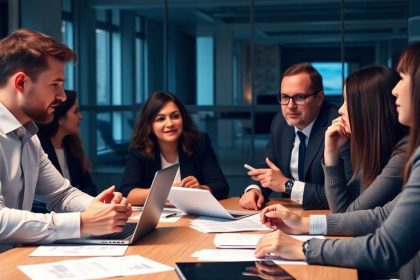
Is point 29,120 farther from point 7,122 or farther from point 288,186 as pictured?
point 288,186

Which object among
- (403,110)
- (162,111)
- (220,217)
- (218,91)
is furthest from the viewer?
(218,91)

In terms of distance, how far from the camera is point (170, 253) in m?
2.08

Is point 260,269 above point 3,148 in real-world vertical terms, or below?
below

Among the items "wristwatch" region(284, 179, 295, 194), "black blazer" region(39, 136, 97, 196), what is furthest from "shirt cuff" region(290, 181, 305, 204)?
"black blazer" region(39, 136, 97, 196)

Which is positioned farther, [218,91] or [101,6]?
[218,91]

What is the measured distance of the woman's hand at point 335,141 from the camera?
2.73 meters

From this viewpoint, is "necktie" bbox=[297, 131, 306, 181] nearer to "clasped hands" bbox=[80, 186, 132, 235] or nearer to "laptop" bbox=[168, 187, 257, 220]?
"laptop" bbox=[168, 187, 257, 220]

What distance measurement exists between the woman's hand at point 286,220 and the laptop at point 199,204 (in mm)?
287

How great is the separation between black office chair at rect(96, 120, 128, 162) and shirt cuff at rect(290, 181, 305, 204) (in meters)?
7.21

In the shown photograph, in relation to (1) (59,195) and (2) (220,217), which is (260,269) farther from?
(1) (59,195)

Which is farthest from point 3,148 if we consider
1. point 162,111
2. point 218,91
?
point 218,91

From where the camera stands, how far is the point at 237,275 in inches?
67.2

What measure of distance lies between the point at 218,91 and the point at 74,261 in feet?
36.3

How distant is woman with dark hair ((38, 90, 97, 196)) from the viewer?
3.94m
